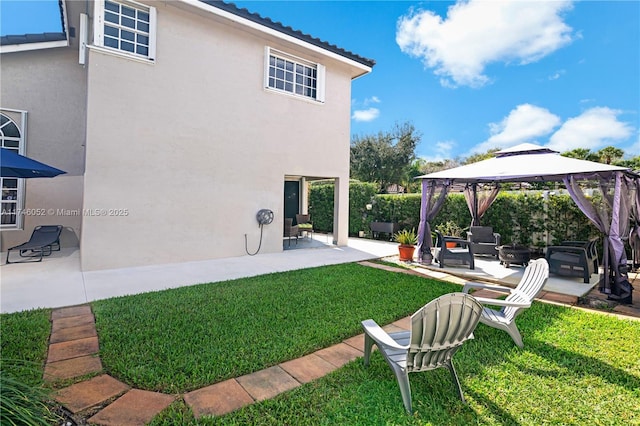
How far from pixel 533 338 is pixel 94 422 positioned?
573 centimetres

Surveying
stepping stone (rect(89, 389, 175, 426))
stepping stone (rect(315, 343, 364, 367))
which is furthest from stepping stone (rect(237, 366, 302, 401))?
stepping stone (rect(89, 389, 175, 426))

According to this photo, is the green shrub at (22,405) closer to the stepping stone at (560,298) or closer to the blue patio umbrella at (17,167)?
the blue patio umbrella at (17,167)

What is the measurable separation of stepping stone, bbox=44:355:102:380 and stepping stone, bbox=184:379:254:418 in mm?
1470

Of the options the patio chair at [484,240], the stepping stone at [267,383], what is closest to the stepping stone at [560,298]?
the patio chair at [484,240]

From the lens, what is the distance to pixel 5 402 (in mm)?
2229

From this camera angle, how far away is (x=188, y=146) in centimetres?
1011

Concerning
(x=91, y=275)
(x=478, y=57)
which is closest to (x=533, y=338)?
(x=91, y=275)

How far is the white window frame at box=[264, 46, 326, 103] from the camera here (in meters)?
11.6

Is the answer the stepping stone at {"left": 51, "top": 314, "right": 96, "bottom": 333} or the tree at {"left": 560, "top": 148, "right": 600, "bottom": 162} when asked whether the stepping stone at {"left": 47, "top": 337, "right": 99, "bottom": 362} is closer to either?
the stepping stone at {"left": 51, "top": 314, "right": 96, "bottom": 333}

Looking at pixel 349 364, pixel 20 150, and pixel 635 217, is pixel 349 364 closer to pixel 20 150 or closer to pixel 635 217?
pixel 635 217

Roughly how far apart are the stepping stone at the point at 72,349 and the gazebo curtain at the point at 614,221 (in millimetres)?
10125

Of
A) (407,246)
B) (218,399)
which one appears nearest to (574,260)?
(407,246)

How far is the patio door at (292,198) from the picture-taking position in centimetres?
1920

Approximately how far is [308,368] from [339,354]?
56 cm
